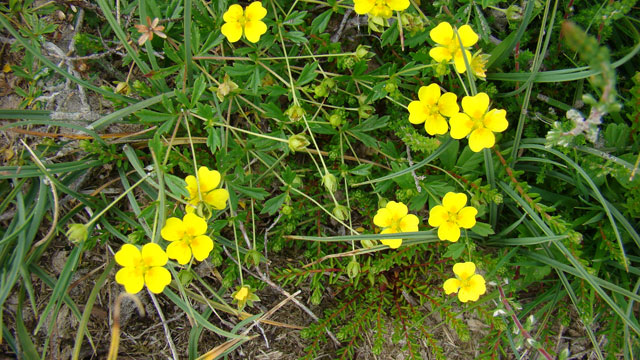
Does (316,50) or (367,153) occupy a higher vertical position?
(316,50)

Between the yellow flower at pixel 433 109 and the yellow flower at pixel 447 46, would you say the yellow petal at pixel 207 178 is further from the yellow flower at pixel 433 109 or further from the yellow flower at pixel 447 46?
the yellow flower at pixel 447 46

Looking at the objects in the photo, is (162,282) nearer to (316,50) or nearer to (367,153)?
(367,153)

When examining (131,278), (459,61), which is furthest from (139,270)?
(459,61)

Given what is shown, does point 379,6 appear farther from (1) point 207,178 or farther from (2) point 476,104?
(1) point 207,178

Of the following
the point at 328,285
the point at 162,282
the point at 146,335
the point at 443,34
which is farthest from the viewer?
the point at 328,285

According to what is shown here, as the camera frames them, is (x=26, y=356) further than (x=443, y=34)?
Yes

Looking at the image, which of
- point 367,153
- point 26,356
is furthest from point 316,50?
point 26,356

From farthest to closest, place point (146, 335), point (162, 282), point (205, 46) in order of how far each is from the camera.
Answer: point (146, 335)
point (205, 46)
point (162, 282)
